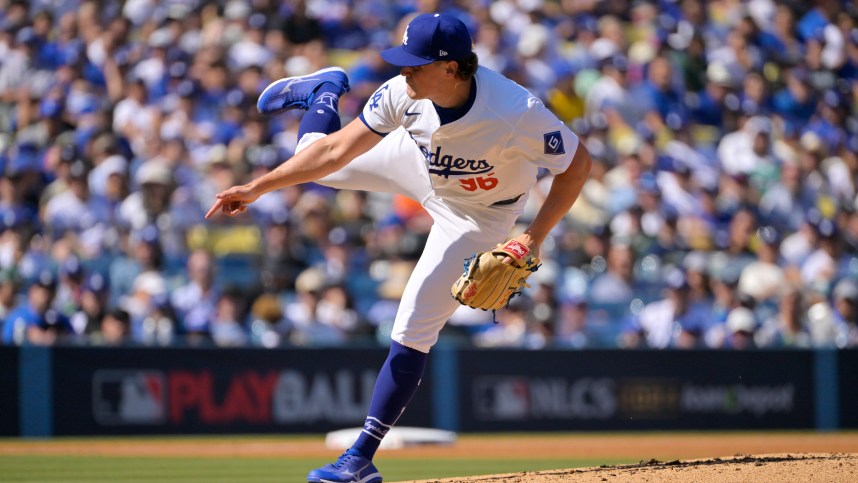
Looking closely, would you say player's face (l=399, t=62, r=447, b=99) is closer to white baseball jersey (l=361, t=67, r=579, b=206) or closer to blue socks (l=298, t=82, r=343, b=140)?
white baseball jersey (l=361, t=67, r=579, b=206)

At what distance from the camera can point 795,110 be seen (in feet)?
50.3

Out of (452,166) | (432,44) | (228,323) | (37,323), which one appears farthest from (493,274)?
(37,323)

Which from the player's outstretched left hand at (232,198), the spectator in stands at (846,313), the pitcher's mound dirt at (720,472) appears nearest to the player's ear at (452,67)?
the player's outstretched left hand at (232,198)

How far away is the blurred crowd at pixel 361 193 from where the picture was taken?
458 inches

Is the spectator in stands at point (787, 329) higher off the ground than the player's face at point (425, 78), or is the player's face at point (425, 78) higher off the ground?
the player's face at point (425, 78)

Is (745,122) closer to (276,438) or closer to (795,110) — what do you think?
(795,110)

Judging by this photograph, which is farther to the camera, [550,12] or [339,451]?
[550,12]

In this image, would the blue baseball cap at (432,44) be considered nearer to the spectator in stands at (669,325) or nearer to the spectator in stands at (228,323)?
the spectator in stands at (228,323)

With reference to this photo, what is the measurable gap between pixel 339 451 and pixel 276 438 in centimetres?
116

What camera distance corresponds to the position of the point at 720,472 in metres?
5.78

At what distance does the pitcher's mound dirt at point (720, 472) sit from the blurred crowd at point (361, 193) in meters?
5.78

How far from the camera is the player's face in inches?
208

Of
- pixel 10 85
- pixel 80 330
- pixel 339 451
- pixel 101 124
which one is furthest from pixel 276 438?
pixel 10 85

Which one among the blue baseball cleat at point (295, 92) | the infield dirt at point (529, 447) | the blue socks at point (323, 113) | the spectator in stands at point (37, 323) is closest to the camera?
the blue socks at point (323, 113)
